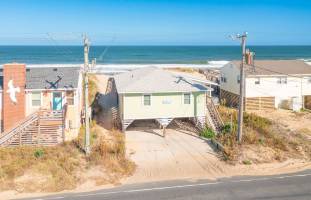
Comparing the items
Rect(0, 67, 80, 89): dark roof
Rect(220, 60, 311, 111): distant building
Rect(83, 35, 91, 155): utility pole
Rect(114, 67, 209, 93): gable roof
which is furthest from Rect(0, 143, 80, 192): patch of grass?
Rect(220, 60, 311, 111): distant building

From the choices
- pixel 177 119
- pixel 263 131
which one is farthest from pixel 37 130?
pixel 263 131

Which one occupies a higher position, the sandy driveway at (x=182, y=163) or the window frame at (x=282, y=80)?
the window frame at (x=282, y=80)

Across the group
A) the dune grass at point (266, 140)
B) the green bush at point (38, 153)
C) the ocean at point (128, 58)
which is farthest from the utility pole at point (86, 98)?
the ocean at point (128, 58)

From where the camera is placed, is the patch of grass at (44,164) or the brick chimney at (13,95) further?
the brick chimney at (13,95)

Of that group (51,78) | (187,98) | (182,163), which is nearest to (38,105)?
(51,78)

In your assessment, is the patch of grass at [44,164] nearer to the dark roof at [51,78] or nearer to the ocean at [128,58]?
the dark roof at [51,78]
